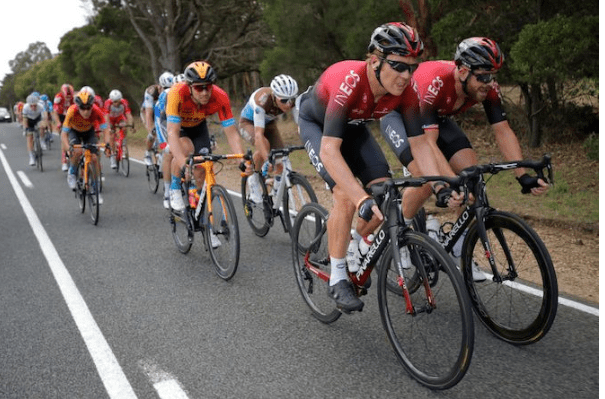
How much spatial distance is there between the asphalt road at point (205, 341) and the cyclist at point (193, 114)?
1072 mm

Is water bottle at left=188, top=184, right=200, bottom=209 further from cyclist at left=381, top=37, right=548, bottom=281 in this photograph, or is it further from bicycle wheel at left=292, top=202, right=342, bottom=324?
cyclist at left=381, top=37, right=548, bottom=281

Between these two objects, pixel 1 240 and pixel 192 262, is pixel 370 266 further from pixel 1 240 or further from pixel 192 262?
pixel 1 240

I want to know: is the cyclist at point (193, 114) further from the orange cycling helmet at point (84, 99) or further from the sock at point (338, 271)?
the orange cycling helmet at point (84, 99)

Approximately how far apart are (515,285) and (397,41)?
7.13 feet

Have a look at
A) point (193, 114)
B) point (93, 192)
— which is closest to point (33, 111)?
point (93, 192)

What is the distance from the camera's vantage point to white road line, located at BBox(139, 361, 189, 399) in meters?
3.41

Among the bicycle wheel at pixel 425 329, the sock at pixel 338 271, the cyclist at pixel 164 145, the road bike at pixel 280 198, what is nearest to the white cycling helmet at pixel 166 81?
the cyclist at pixel 164 145

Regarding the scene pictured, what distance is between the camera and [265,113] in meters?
6.87

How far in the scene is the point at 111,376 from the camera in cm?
366

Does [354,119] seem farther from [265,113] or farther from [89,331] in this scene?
[265,113]

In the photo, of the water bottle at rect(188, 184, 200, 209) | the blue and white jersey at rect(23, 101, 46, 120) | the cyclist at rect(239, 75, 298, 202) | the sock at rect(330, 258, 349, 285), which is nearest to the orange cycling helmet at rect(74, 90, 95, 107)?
the cyclist at rect(239, 75, 298, 202)

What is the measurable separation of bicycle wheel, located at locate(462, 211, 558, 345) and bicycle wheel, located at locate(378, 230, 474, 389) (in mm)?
361

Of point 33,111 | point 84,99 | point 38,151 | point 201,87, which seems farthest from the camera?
point 33,111

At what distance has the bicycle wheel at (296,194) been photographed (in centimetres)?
621
